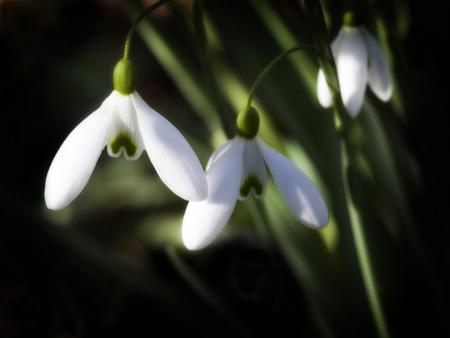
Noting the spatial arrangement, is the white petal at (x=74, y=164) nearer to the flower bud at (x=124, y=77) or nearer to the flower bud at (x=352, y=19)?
the flower bud at (x=124, y=77)

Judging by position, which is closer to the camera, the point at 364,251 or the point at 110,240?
the point at 364,251

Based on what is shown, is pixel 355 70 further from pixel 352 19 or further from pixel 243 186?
pixel 243 186

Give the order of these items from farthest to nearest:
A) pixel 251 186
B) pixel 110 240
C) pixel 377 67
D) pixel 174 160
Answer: pixel 110 240 → pixel 377 67 → pixel 251 186 → pixel 174 160

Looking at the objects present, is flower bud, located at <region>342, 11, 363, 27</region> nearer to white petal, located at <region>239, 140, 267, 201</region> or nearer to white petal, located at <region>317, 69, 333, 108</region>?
white petal, located at <region>317, 69, 333, 108</region>

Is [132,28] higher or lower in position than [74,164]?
higher

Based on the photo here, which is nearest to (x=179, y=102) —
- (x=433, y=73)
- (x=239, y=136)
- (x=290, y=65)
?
(x=290, y=65)

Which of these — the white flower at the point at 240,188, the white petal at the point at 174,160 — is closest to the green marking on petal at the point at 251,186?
the white flower at the point at 240,188

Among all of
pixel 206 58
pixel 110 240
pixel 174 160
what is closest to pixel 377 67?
pixel 206 58
